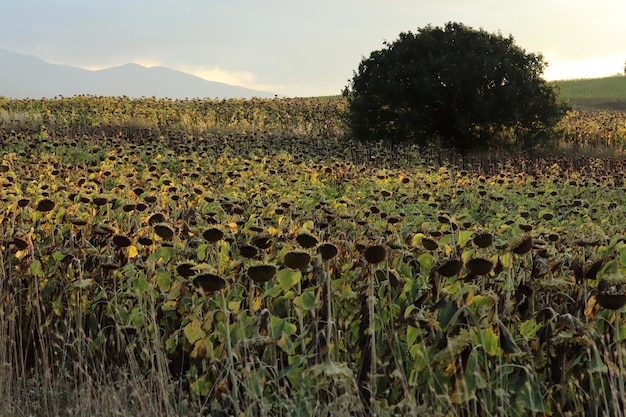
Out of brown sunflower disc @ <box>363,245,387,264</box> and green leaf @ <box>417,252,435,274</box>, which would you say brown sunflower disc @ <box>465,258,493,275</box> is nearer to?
brown sunflower disc @ <box>363,245,387,264</box>

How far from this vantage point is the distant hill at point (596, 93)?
4391 centimetres

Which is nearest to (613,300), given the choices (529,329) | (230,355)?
(529,329)

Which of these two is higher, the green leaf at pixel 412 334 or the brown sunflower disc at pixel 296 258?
the brown sunflower disc at pixel 296 258

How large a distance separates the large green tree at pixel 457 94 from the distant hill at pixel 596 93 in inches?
829

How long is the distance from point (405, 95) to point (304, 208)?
13.9 meters

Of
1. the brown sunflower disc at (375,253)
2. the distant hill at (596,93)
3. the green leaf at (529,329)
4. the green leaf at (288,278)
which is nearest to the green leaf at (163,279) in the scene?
the green leaf at (288,278)

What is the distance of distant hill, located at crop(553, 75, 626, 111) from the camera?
144ft

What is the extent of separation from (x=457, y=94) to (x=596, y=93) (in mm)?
36313

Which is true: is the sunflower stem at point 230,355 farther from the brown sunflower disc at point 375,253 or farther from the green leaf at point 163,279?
the brown sunflower disc at point 375,253

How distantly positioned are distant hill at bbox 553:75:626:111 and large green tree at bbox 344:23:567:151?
21060 millimetres

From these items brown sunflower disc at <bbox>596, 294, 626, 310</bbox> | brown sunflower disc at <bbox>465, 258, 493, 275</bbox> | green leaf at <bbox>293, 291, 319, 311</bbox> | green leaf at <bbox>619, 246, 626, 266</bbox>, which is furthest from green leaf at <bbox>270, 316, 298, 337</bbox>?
green leaf at <bbox>619, 246, 626, 266</bbox>

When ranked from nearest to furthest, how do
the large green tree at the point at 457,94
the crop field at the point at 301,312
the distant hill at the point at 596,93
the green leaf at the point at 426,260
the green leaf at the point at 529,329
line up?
the crop field at the point at 301,312 < the green leaf at the point at 529,329 < the green leaf at the point at 426,260 < the large green tree at the point at 457,94 < the distant hill at the point at 596,93

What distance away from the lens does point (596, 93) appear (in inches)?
2015

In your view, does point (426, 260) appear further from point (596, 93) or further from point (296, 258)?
point (596, 93)
